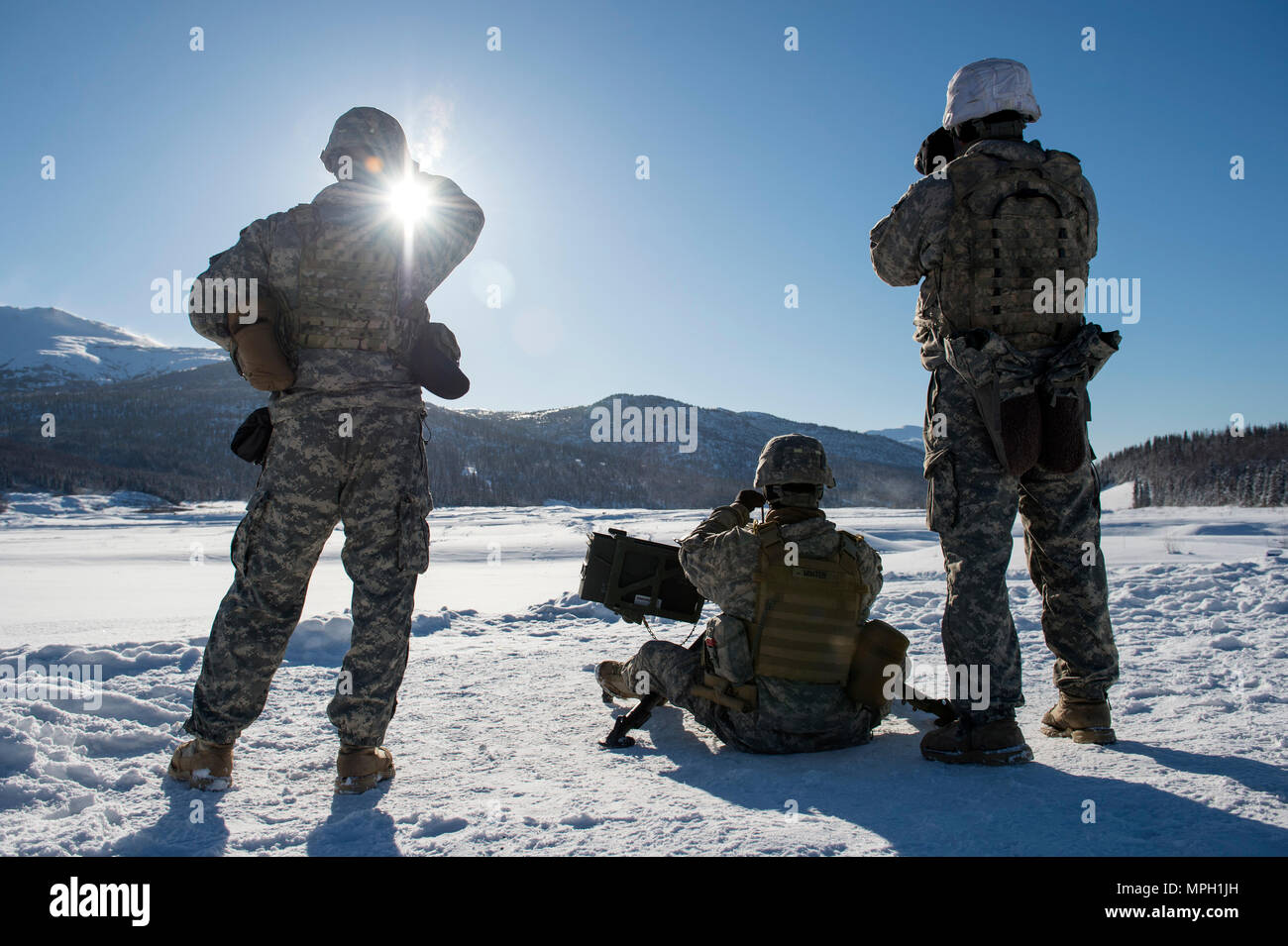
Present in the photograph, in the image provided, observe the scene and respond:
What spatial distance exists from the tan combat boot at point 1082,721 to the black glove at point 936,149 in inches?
90.7

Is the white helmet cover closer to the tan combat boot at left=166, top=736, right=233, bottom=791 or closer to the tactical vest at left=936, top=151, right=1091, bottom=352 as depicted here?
the tactical vest at left=936, top=151, right=1091, bottom=352

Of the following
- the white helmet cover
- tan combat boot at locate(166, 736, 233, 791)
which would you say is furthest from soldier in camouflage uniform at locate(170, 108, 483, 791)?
the white helmet cover

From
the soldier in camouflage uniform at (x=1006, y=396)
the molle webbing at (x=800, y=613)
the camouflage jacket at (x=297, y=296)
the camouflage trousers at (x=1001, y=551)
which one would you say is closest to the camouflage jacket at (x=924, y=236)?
the soldier in camouflage uniform at (x=1006, y=396)

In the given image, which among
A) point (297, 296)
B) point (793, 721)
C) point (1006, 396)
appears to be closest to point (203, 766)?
point (297, 296)

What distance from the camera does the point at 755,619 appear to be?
281cm

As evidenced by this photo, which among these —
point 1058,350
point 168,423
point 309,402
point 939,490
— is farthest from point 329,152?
point 168,423

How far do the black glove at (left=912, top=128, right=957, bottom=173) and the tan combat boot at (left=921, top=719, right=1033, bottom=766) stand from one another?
229 cm

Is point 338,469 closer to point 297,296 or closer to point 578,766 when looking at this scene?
point 297,296

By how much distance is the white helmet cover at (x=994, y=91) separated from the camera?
2926 mm

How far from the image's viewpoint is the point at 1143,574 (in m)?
7.21

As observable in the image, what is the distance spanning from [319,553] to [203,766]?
0.80 m

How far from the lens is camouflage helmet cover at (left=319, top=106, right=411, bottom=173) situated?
9.38ft

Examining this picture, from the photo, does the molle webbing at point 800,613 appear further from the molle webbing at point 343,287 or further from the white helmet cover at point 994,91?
the white helmet cover at point 994,91
